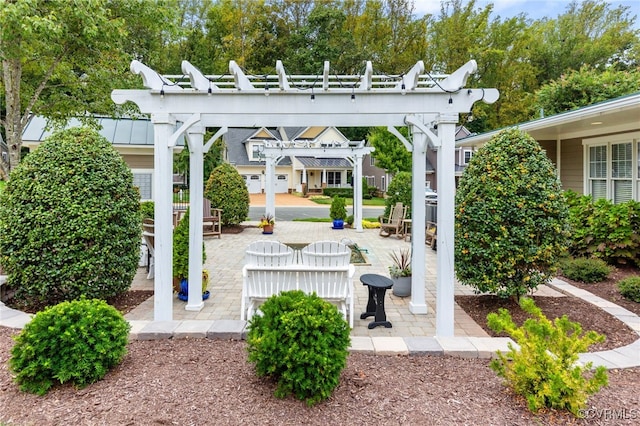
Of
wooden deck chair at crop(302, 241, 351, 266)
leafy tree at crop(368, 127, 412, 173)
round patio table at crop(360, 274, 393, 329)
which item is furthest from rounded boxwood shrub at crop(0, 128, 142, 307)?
leafy tree at crop(368, 127, 412, 173)

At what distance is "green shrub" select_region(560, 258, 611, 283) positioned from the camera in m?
6.25

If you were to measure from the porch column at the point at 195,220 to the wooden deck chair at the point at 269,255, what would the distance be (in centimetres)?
A: 68

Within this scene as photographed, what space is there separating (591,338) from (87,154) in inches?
205

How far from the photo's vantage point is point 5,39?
657cm

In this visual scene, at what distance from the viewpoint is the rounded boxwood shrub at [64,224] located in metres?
4.38

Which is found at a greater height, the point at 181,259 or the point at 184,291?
the point at 181,259

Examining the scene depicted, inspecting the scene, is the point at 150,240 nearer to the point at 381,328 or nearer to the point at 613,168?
the point at 381,328

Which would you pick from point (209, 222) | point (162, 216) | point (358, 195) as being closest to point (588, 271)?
point (162, 216)

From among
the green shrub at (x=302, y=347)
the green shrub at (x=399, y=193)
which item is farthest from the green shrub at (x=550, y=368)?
the green shrub at (x=399, y=193)

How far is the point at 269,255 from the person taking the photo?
4.84 metres

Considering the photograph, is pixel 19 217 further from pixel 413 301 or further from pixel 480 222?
pixel 480 222

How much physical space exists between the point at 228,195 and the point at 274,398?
1106 cm

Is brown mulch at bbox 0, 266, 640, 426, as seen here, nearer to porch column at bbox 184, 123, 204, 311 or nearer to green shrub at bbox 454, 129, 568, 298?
green shrub at bbox 454, 129, 568, 298

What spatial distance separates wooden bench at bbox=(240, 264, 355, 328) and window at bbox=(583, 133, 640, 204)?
22.2 ft
